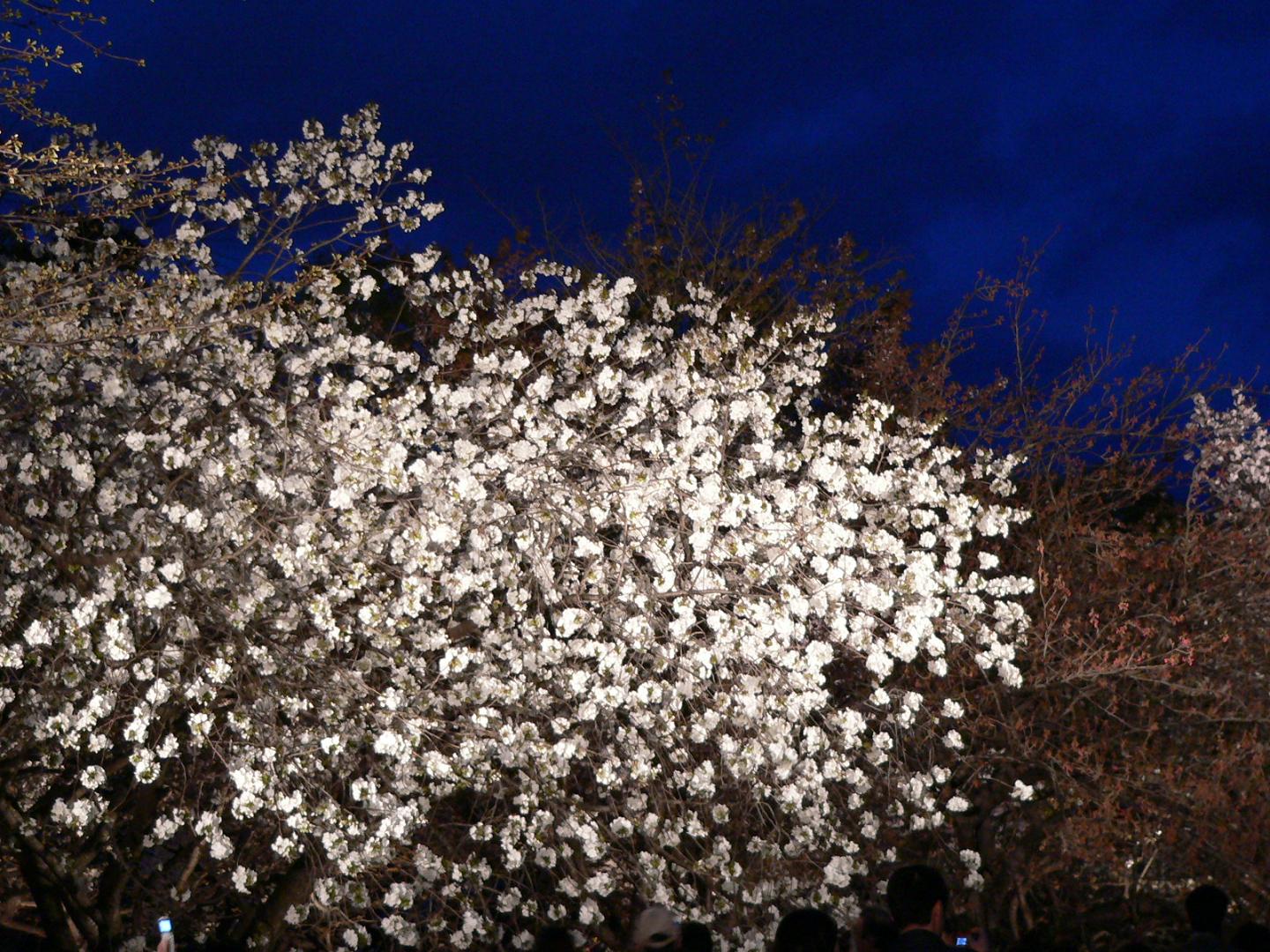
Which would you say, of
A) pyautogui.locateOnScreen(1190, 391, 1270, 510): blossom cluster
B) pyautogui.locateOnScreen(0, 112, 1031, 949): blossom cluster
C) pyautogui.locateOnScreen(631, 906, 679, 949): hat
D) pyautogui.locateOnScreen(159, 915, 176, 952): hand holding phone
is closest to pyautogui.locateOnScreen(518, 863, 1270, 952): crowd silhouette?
pyautogui.locateOnScreen(631, 906, 679, 949): hat

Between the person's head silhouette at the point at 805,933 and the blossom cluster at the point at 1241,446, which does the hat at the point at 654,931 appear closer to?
the person's head silhouette at the point at 805,933

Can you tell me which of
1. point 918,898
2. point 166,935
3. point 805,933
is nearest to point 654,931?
point 805,933

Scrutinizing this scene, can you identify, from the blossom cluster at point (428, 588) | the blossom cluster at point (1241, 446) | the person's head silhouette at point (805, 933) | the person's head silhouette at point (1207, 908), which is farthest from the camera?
the blossom cluster at point (1241, 446)

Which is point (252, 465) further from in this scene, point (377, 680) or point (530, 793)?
point (530, 793)

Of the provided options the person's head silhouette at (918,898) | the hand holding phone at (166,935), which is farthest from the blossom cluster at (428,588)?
the person's head silhouette at (918,898)

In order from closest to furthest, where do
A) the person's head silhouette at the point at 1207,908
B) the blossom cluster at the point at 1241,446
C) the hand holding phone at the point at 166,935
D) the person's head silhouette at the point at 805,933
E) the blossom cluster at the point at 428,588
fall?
the person's head silhouette at the point at 805,933 < the person's head silhouette at the point at 1207,908 < the hand holding phone at the point at 166,935 < the blossom cluster at the point at 428,588 < the blossom cluster at the point at 1241,446

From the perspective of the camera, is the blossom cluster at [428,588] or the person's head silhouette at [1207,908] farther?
the blossom cluster at [428,588]

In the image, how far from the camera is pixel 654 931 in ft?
13.0

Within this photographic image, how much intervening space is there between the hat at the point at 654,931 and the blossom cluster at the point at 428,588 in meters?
2.52

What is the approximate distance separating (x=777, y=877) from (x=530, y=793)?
1683 mm

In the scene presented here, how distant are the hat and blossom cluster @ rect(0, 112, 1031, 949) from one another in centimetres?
252

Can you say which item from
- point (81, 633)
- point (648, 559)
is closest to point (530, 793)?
point (648, 559)

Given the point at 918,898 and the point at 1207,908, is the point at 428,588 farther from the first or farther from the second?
the point at 1207,908

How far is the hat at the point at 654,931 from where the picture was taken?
3939 millimetres
